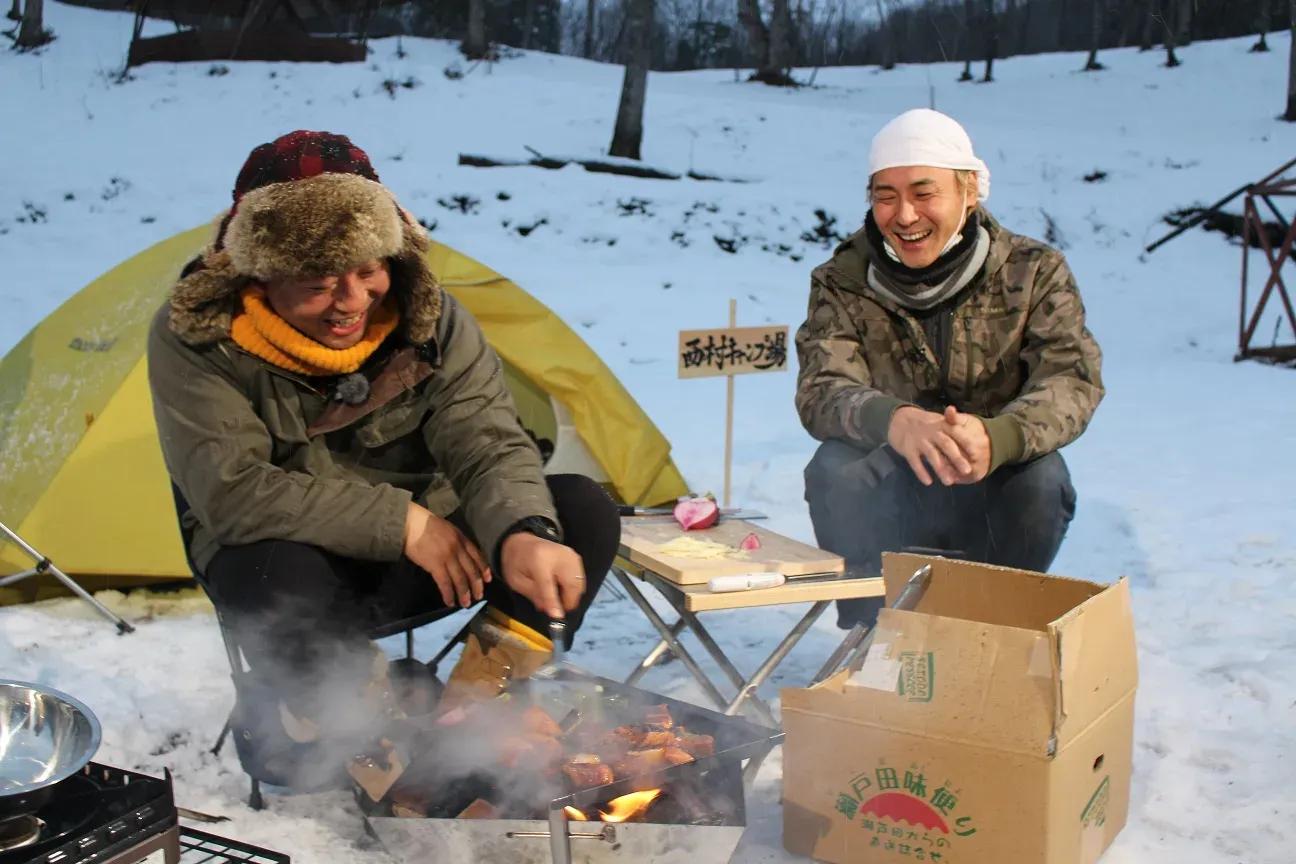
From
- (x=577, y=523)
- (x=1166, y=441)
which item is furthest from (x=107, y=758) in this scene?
(x=1166, y=441)

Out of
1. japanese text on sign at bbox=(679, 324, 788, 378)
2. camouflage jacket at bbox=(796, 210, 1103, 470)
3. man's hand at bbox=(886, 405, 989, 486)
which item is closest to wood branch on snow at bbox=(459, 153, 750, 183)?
japanese text on sign at bbox=(679, 324, 788, 378)

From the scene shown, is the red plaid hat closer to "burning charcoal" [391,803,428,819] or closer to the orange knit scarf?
the orange knit scarf

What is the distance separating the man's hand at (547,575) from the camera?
2.34 m

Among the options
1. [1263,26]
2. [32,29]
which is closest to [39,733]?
[32,29]

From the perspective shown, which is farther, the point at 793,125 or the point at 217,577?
the point at 793,125

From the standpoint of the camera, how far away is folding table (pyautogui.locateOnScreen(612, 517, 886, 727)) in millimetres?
2703

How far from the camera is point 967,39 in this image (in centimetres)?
1989

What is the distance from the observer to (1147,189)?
1345 centimetres

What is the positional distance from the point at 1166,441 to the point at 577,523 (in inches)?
180

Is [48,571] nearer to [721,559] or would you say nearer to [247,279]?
[247,279]

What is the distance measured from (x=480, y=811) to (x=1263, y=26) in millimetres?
20559

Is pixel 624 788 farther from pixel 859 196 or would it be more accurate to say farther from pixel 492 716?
pixel 859 196

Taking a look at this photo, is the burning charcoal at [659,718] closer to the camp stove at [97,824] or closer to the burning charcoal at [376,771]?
the burning charcoal at [376,771]

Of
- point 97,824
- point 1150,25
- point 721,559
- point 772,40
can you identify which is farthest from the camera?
point 1150,25
